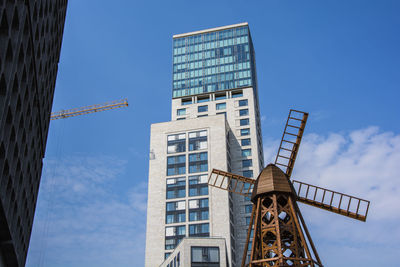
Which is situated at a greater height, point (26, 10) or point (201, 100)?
point (201, 100)

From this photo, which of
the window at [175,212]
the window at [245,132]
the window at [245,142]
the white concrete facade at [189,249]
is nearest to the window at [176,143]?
the window at [175,212]

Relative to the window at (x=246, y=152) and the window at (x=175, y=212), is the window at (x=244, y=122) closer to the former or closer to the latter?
the window at (x=246, y=152)

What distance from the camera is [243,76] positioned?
116125 mm

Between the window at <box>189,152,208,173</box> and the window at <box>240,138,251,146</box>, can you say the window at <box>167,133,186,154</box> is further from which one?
the window at <box>240,138,251,146</box>

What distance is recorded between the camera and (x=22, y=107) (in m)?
34.1

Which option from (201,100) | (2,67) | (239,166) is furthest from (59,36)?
(201,100)

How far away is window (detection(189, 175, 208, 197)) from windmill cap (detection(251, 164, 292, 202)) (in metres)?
53.2

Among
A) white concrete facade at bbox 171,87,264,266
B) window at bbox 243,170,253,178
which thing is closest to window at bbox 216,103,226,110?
white concrete facade at bbox 171,87,264,266

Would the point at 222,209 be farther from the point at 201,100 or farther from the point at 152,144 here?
the point at 201,100

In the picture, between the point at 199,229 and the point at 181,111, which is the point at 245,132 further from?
the point at 199,229

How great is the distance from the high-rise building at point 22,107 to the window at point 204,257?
95.1 feet

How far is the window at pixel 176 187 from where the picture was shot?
3797 inches

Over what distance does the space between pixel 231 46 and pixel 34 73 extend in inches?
3515

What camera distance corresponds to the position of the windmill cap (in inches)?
1618
